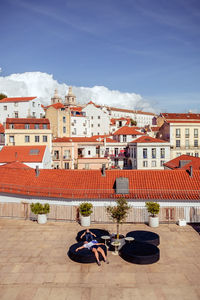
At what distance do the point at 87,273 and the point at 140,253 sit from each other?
337 centimetres

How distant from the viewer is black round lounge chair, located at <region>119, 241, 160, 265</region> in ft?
51.4

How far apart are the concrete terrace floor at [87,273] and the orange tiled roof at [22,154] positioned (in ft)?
95.0

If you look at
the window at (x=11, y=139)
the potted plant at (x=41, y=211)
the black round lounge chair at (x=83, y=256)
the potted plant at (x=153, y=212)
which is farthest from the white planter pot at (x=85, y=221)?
the window at (x=11, y=139)

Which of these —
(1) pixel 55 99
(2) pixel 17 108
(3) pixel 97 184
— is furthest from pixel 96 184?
(1) pixel 55 99

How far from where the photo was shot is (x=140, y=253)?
52.6ft

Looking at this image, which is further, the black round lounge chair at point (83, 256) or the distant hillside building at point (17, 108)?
the distant hillside building at point (17, 108)

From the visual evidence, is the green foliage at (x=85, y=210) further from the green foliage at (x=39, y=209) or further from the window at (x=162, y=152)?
the window at (x=162, y=152)

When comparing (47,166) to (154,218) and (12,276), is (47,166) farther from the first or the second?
(12,276)

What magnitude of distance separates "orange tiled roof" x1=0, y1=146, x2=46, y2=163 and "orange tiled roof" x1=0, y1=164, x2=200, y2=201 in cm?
1680

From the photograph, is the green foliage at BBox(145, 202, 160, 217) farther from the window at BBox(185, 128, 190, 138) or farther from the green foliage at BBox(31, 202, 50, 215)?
the window at BBox(185, 128, 190, 138)

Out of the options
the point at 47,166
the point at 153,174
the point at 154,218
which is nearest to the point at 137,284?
the point at 154,218

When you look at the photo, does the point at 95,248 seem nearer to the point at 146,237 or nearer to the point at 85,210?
the point at 146,237

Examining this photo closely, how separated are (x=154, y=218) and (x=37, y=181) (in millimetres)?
13205

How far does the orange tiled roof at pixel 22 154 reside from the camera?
4838cm
